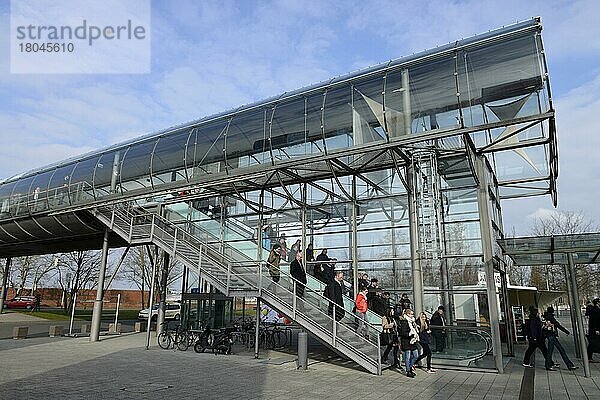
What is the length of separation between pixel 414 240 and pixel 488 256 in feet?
7.33

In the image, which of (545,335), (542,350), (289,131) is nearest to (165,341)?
(289,131)

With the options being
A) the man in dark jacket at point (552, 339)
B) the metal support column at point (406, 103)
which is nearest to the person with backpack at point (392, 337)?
the man in dark jacket at point (552, 339)

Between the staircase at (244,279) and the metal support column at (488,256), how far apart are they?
335 centimetres

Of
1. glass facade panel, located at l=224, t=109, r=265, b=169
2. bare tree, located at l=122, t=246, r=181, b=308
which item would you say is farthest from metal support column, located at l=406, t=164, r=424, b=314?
bare tree, located at l=122, t=246, r=181, b=308

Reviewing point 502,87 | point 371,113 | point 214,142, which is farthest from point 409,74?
point 214,142

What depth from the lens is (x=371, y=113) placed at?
45.6 ft

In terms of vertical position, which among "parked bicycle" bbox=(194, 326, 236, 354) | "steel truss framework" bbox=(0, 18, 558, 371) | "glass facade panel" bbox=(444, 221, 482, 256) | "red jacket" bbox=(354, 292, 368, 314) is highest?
"steel truss framework" bbox=(0, 18, 558, 371)

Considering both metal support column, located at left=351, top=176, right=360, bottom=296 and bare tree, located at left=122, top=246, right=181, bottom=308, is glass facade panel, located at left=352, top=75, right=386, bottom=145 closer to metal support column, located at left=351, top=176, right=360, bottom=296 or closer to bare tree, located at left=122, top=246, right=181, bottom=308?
metal support column, located at left=351, top=176, right=360, bottom=296

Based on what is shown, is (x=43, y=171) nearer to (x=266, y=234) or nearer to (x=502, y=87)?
(x=266, y=234)

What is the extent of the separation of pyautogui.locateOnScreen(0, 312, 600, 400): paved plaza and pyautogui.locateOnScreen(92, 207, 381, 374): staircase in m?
0.77

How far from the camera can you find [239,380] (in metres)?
10.2

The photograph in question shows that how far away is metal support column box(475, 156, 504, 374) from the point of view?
11.9m

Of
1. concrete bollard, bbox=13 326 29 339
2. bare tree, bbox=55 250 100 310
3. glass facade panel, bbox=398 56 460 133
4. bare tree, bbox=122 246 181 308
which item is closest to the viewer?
glass facade panel, bbox=398 56 460 133

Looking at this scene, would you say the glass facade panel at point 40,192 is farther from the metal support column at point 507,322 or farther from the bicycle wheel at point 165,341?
the metal support column at point 507,322
